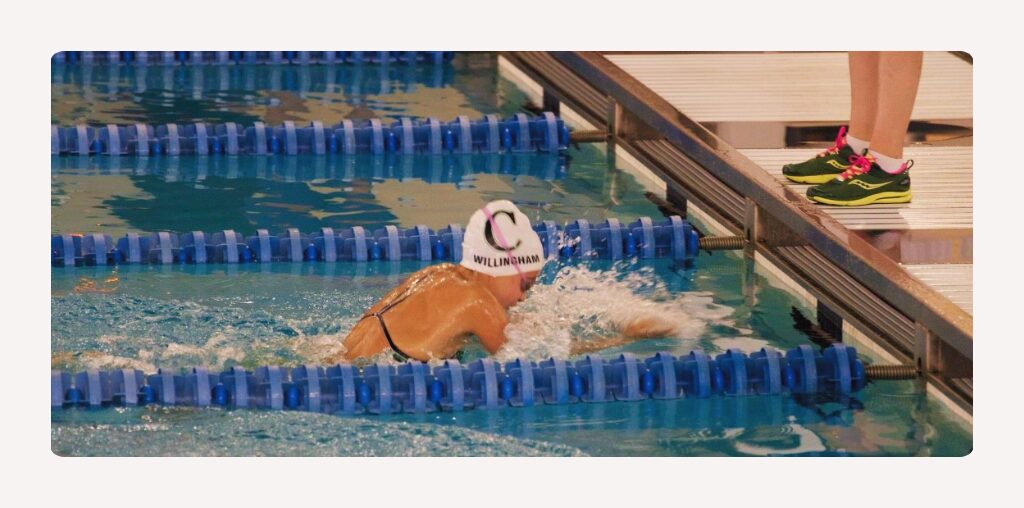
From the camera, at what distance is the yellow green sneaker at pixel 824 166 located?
18.9 ft

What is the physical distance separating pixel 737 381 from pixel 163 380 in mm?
1598

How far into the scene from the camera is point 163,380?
4.60 meters

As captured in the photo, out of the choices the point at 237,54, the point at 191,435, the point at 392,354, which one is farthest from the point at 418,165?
the point at 191,435

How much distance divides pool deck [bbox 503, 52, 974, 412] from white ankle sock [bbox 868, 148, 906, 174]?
0.12 meters

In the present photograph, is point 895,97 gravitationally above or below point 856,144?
above

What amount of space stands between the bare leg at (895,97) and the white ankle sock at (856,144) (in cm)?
7

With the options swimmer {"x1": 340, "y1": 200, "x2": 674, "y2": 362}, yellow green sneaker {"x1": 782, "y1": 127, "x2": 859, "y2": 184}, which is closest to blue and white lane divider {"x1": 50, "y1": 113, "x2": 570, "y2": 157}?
yellow green sneaker {"x1": 782, "y1": 127, "x2": 859, "y2": 184}

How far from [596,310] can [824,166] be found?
3.41 ft

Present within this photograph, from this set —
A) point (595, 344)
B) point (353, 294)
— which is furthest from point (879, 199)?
point (353, 294)

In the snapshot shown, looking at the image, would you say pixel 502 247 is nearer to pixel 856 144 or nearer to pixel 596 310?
pixel 596 310

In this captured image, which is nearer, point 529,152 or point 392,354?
point 392,354

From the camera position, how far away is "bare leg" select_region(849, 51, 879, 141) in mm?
5449

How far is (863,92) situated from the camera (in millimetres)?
5648

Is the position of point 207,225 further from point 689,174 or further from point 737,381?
point 737,381
